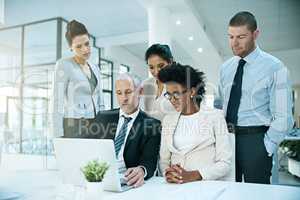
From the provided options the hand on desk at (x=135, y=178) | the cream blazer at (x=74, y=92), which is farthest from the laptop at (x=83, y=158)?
the cream blazer at (x=74, y=92)

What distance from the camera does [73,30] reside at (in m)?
2.88

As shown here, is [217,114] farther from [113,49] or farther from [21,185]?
[113,49]

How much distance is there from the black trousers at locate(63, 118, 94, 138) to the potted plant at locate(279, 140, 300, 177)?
252cm

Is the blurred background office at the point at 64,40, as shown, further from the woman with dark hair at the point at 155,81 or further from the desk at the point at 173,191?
the desk at the point at 173,191

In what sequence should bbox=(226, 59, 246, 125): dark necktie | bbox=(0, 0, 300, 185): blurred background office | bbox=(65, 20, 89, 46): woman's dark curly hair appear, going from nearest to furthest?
bbox=(226, 59, 246, 125): dark necktie
bbox=(65, 20, 89, 46): woman's dark curly hair
bbox=(0, 0, 300, 185): blurred background office

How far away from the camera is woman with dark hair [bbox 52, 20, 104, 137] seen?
255cm

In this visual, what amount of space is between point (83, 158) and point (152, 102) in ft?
3.72

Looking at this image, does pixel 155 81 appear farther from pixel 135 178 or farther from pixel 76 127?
pixel 135 178

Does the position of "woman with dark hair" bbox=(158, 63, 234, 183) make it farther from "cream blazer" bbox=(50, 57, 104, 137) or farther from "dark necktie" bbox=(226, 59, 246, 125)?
"cream blazer" bbox=(50, 57, 104, 137)

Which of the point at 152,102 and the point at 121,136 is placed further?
the point at 152,102

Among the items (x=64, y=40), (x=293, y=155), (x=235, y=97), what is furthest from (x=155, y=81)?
(x=293, y=155)

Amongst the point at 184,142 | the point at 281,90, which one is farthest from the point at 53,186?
the point at 281,90

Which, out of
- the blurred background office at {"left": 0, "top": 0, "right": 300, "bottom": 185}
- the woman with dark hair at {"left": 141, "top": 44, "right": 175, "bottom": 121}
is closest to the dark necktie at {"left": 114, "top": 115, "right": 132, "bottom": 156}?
the woman with dark hair at {"left": 141, "top": 44, "right": 175, "bottom": 121}

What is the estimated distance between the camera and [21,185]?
128cm
